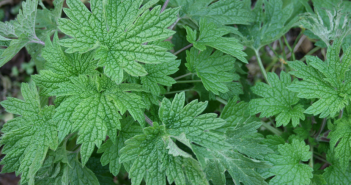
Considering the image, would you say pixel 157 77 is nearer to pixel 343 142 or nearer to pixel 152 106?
pixel 152 106

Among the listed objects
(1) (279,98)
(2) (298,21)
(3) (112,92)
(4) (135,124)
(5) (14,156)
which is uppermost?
(2) (298,21)

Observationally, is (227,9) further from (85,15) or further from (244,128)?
(85,15)

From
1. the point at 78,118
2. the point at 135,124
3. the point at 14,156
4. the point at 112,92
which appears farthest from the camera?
the point at 135,124

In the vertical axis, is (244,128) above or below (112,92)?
below

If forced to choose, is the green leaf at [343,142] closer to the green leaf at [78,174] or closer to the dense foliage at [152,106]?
the dense foliage at [152,106]

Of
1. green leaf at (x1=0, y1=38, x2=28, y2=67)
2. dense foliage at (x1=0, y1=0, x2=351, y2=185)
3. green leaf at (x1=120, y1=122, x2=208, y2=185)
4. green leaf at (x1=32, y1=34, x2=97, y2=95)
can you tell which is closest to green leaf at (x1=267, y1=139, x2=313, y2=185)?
dense foliage at (x1=0, y1=0, x2=351, y2=185)

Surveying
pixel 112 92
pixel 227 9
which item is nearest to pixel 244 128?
pixel 112 92

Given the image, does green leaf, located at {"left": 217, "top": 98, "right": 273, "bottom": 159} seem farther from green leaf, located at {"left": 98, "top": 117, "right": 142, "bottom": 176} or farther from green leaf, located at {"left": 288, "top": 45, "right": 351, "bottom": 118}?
green leaf, located at {"left": 98, "top": 117, "right": 142, "bottom": 176}
